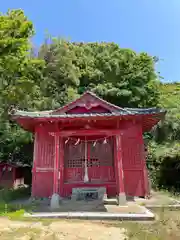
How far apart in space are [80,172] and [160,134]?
14.2m

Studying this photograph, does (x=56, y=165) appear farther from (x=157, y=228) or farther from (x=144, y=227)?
(x=157, y=228)

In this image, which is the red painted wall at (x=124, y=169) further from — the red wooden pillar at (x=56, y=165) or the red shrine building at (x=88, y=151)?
the red wooden pillar at (x=56, y=165)

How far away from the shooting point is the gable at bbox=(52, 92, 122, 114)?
12248 mm

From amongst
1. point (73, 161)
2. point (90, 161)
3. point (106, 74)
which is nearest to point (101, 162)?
point (90, 161)

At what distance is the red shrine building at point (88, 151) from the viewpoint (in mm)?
11570

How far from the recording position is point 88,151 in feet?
41.7

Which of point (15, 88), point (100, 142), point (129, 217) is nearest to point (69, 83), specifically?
point (15, 88)

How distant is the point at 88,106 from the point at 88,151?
8.05ft

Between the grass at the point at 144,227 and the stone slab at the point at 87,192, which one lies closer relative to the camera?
the grass at the point at 144,227

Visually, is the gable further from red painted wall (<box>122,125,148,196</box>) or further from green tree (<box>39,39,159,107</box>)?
green tree (<box>39,39,159,107</box>)

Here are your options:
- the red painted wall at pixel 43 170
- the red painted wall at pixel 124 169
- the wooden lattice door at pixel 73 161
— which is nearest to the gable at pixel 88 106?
the red painted wall at pixel 124 169

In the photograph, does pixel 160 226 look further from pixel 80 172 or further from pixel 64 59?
pixel 64 59

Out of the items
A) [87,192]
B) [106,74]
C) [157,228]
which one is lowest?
[157,228]

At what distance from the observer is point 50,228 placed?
267 inches
